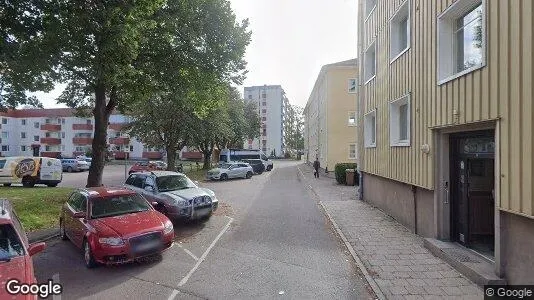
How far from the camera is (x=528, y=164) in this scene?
486 cm

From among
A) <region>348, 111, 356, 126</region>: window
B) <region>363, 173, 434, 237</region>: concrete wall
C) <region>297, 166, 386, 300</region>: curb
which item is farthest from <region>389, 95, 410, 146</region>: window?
<region>348, 111, 356, 126</region>: window

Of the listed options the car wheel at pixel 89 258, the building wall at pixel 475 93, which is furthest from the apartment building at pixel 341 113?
the car wheel at pixel 89 258

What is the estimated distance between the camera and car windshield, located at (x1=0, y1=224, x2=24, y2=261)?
457 cm

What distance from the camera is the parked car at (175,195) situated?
10031 millimetres

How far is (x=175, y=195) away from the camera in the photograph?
1036 cm

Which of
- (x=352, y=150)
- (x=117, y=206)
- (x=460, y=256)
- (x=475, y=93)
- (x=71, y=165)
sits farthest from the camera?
(x=71, y=165)

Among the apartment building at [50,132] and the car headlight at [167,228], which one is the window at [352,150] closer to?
the car headlight at [167,228]

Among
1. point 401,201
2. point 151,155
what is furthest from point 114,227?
point 151,155

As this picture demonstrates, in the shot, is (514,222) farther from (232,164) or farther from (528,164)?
(232,164)

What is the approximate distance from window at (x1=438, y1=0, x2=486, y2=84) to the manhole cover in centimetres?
344

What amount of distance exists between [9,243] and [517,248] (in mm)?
7243

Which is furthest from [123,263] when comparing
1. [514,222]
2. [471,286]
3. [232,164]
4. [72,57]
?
[232,164]

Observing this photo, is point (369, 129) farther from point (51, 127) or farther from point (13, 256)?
point (51, 127)

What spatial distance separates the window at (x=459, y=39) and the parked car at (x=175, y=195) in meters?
7.14
